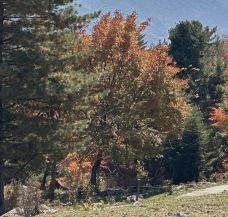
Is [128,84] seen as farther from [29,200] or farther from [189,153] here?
[29,200]

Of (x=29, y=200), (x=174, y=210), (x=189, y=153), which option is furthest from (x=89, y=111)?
(x=174, y=210)

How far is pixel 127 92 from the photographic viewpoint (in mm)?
26844

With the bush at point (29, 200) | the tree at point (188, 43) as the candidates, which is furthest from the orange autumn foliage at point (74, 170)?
the tree at point (188, 43)

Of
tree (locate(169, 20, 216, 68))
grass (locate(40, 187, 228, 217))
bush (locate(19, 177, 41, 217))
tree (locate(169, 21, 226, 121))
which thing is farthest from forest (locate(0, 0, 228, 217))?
grass (locate(40, 187, 228, 217))

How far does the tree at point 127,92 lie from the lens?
85.9ft

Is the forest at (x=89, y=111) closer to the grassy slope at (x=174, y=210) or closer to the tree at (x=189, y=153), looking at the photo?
the tree at (x=189, y=153)

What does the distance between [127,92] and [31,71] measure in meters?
8.48

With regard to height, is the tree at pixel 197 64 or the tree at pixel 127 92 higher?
the tree at pixel 197 64

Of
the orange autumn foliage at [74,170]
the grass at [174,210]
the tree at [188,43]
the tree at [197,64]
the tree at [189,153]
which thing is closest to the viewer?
the grass at [174,210]

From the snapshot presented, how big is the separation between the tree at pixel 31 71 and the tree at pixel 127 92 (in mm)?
4837

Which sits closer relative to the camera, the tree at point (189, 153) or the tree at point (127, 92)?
the tree at point (127, 92)

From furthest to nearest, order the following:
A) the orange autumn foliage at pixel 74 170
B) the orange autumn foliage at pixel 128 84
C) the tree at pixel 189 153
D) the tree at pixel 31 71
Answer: the tree at pixel 189 153 < the orange autumn foliage at pixel 128 84 < the orange autumn foliage at pixel 74 170 < the tree at pixel 31 71

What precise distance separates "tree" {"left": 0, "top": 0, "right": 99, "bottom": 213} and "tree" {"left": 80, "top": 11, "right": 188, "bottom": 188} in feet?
Answer: 15.9

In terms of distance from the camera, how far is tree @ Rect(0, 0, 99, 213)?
19.3 metres
